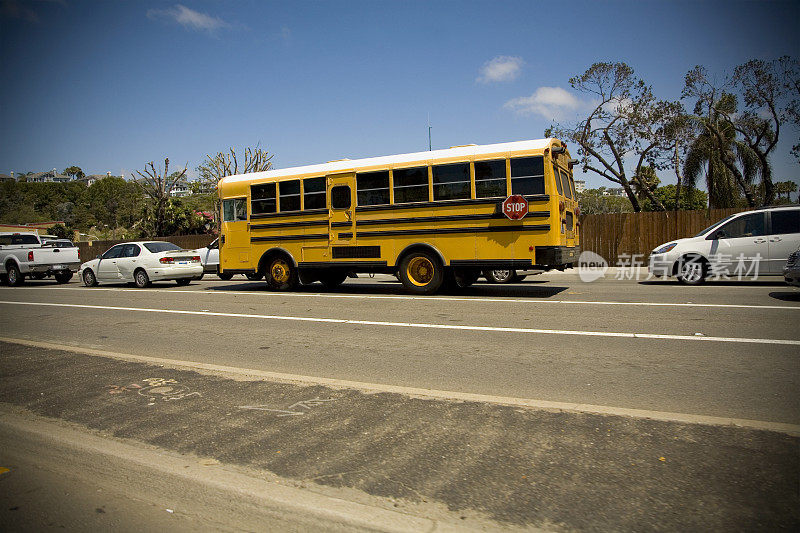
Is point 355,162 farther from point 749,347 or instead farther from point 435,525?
point 435,525

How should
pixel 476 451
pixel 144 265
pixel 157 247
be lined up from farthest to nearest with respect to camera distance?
pixel 157 247 < pixel 144 265 < pixel 476 451

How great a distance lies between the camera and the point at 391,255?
42.8 feet

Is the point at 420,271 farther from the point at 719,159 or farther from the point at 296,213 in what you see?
the point at 719,159

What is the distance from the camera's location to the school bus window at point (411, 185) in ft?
41.2

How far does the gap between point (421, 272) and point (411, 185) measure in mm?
2078

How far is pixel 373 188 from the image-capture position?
13.2m

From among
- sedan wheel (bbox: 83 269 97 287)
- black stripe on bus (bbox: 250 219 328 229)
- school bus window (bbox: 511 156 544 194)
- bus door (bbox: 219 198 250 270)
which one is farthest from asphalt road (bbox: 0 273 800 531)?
sedan wheel (bbox: 83 269 97 287)

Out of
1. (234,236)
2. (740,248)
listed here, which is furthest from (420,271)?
(740,248)

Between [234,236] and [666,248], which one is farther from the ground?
[234,236]

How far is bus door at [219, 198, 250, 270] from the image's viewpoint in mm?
15062

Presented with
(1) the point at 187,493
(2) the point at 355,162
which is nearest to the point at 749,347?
(1) the point at 187,493

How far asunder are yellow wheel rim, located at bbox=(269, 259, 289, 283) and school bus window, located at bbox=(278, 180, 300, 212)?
1475 mm

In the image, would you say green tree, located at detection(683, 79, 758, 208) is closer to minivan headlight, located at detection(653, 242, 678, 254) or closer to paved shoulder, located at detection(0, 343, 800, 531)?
minivan headlight, located at detection(653, 242, 678, 254)

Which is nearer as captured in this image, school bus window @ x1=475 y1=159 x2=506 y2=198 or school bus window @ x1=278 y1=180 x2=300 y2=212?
school bus window @ x1=475 y1=159 x2=506 y2=198
